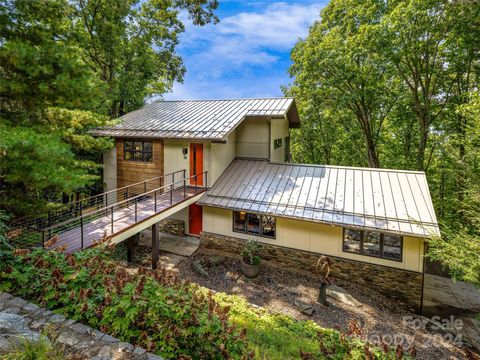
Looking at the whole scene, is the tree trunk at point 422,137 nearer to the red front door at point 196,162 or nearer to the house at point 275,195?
the house at point 275,195

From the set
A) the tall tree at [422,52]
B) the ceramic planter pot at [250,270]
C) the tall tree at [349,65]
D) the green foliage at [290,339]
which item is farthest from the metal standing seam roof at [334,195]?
the tall tree at [422,52]

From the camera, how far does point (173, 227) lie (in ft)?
47.0

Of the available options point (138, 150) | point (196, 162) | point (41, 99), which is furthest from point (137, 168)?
point (41, 99)

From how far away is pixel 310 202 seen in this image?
1117 centimetres

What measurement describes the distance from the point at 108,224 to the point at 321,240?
27.2 ft

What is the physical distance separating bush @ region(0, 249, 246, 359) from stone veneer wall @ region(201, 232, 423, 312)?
7.05 m

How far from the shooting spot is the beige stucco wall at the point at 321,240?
9492 mm

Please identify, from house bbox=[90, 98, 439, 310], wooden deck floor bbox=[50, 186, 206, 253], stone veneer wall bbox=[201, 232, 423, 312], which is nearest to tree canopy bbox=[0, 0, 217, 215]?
wooden deck floor bbox=[50, 186, 206, 253]

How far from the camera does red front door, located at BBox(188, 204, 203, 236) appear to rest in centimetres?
1375

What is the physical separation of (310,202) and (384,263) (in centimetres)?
350

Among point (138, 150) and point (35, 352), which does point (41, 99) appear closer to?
point (138, 150)

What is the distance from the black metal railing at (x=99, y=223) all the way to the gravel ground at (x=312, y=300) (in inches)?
98.3

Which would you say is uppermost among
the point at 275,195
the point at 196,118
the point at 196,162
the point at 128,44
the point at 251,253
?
the point at 128,44

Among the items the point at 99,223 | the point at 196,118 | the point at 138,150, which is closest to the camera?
the point at 99,223
